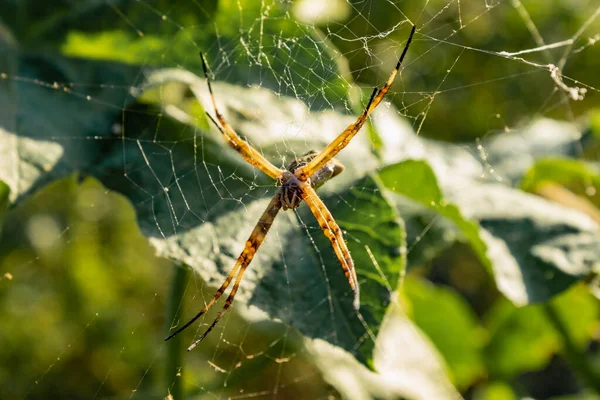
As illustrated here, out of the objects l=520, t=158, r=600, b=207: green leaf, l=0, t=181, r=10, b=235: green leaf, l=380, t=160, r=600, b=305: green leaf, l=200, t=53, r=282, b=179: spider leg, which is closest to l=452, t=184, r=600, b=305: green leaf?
l=380, t=160, r=600, b=305: green leaf

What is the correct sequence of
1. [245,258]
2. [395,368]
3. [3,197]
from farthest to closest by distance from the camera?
[395,368] < [245,258] < [3,197]

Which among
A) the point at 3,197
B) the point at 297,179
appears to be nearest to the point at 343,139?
the point at 297,179

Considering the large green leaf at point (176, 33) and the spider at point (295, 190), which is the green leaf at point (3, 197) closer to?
the spider at point (295, 190)

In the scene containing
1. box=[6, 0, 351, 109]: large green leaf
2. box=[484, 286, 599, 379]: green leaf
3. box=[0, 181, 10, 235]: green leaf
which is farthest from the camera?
box=[484, 286, 599, 379]: green leaf

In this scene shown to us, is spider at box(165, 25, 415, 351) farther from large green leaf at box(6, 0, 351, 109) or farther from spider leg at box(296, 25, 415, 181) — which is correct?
large green leaf at box(6, 0, 351, 109)

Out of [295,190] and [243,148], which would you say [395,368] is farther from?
[243,148]

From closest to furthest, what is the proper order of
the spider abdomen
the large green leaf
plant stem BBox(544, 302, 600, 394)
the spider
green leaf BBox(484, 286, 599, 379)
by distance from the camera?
1. the spider
2. the spider abdomen
3. the large green leaf
4. plant stem BBox(544, 302, 600, 394)
5. green leaf BBox(484, 286, 599, 379)

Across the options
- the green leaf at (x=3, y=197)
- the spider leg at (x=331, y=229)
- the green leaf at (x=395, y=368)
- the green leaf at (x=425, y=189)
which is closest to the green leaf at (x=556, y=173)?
the green leaf at (x=425, y=189)
